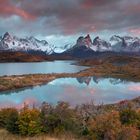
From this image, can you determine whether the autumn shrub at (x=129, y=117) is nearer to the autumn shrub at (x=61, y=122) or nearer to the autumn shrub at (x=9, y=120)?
the autumn shrub at (x=61, y=122)

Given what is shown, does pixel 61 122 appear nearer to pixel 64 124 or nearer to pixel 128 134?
pixel 64 124

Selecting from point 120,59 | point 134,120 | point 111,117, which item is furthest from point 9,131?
point 120,59

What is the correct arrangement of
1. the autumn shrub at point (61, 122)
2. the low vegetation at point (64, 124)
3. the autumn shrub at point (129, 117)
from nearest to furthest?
the low vegetation at point (64, 124) → the autumn shrub at point (61, 122) → the autumn shrub at point (129, 117)

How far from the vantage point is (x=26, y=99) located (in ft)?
185

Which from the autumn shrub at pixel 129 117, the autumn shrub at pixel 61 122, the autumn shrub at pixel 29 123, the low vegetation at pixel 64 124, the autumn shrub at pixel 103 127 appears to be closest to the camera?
the autumn shrub at pixel 103 127

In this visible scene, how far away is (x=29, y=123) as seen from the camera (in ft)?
68.4

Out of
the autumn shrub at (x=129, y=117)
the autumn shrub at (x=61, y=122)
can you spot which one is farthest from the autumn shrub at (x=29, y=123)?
the autumn shrub at (x=129, y=117)

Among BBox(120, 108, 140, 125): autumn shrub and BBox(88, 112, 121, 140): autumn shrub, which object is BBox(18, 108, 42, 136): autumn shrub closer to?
BBox(88, 112, 121, 140): autumn shrub

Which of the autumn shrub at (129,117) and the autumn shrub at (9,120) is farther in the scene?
the autumn shrub at (129,117)

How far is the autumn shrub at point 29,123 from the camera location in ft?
67.3

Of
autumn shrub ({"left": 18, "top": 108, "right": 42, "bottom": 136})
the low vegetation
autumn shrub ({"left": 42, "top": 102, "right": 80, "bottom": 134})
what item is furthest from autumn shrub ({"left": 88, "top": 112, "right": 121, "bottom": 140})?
autumn shrub ({"left": 18, "top": 108, "right": 42, "bottom": 136})

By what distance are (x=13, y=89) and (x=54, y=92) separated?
11637 mm

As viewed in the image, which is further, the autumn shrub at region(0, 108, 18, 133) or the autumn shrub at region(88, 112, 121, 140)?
the autumn shrub at region(0, 108, 18, 133)

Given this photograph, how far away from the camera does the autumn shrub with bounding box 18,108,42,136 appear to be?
807 inches
